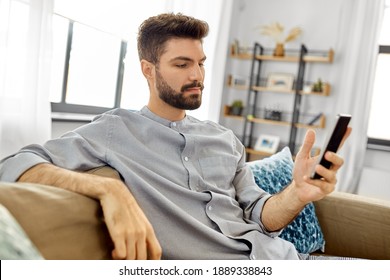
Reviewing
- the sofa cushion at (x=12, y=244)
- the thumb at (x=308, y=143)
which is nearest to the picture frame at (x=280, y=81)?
the thumb at (x=308, y=143)

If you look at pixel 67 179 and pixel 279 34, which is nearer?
pixel 67 179

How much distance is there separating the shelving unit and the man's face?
110 inches

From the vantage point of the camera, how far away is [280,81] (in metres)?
4.14

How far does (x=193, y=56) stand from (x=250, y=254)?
61 cm

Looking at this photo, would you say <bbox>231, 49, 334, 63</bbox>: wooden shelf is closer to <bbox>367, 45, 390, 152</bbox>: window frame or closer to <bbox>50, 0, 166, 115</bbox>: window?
<bbox>367, 45, 390, 152</bbox>: window frame

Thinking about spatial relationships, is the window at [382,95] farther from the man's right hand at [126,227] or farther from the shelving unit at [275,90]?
the man's right hand at [126,227]

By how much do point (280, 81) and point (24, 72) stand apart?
2.80m

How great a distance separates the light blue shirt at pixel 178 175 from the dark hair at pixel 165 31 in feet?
0.63

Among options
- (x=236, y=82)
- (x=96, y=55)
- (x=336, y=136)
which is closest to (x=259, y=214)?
(x=336, y=136)

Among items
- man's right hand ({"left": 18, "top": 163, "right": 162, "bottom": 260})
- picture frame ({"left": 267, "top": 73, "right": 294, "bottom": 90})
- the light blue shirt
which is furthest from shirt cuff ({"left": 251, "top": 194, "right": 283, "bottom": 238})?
picture frame ({"left": 267, "top": 73, "right": 294, "bottom": 90})

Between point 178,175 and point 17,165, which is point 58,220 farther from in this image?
point 178,175

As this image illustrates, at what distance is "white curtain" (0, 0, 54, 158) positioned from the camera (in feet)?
5.77

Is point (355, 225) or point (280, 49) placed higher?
point (280, 49)
